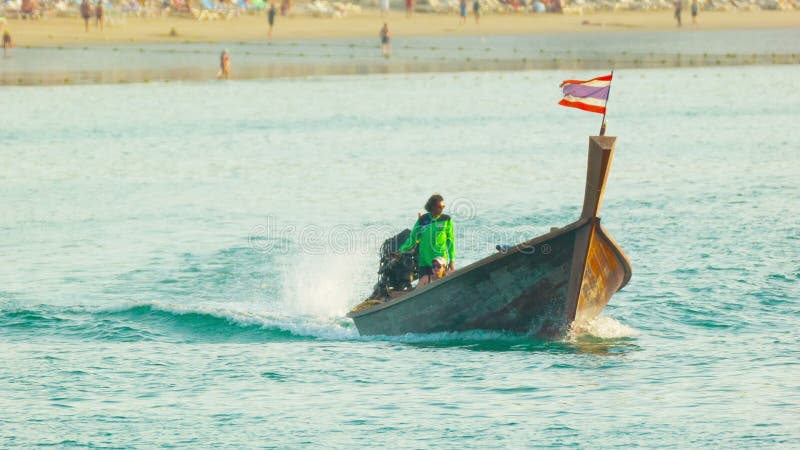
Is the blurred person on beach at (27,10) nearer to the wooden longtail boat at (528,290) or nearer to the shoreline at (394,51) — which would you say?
the shoreline at (394,51)

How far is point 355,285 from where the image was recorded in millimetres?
25984

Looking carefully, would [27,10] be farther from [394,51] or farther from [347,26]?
[394,51]

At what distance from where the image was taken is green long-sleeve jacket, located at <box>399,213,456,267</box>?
19.5 meters

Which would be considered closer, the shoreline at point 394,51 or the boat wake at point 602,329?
the boat wake at point 602,329

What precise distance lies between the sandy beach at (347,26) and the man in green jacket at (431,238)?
212ft

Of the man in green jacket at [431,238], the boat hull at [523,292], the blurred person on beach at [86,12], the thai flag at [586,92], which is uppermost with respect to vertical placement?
the blurred person on beach at [86,12]

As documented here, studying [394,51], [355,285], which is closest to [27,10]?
[394,51]

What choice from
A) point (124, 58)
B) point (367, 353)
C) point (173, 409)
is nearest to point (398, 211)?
point (367, 353)

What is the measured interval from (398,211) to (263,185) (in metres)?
6.69

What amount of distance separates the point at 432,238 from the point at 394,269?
4.10 feet

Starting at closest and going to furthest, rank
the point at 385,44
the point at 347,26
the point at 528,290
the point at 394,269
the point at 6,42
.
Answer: the point at 528,290, the point at 394,269, the point at 6,42, the point at 385,44, the point at 347,26

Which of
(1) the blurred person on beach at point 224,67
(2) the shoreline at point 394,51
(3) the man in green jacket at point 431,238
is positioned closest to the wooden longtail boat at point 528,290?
(3) the man in green jacket at point 431,238

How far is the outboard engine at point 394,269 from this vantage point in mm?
20453

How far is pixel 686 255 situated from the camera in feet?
90.5
